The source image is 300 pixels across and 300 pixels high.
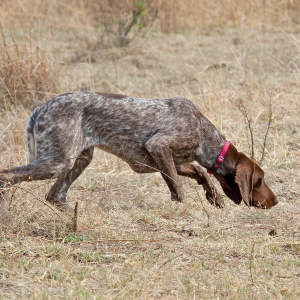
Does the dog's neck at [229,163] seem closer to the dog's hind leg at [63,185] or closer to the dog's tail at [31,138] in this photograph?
the dog's hind leg at [63,185]

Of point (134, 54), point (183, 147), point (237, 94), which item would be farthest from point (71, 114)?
point (134, 54)

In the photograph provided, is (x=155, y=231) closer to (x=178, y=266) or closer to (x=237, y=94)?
(x=178, y=266)

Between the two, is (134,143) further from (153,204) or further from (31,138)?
(31,138)

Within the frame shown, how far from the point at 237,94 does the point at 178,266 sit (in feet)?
14.5

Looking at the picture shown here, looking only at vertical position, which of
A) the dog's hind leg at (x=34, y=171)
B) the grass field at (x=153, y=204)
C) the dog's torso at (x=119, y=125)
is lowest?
the grass field at (x=153, y=204)

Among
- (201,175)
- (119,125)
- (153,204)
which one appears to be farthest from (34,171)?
(201,175)

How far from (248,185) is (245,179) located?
0.06 metres

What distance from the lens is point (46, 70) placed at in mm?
6816

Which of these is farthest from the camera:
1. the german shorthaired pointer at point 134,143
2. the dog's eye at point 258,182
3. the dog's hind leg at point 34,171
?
the dog's eye at point 258,182

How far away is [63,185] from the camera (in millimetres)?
4582

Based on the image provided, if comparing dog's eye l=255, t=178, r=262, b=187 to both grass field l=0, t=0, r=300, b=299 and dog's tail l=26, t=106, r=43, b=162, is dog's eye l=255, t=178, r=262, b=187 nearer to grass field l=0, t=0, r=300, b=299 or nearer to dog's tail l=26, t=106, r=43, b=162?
grass field l=0, t=0, r=300, b=299

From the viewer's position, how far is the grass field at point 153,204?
2992 mm

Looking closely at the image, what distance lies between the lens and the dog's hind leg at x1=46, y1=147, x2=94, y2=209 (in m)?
4.49

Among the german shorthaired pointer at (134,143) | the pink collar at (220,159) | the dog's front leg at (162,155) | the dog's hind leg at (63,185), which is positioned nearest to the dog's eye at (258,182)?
the german shorthaired pointer at (134,143)
